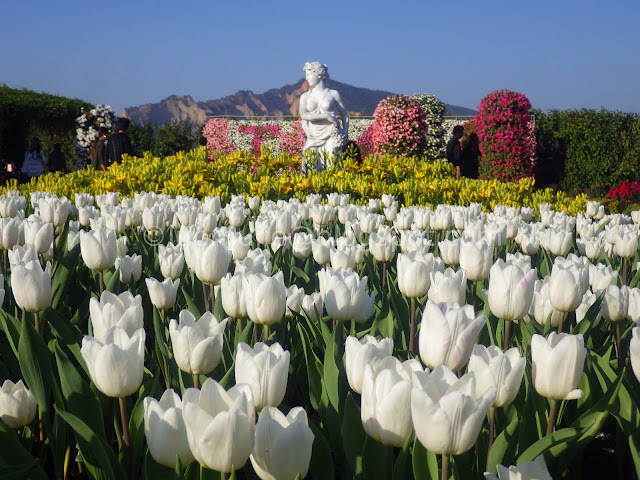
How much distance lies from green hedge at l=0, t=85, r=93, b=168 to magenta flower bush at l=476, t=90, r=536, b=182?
624 inches

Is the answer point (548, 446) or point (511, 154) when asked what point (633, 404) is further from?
point (511, 154)

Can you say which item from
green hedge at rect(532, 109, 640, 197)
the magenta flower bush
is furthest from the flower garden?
green hedge at rect(532, 109, 640, 197)

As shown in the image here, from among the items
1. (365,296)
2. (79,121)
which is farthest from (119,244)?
(79,121)

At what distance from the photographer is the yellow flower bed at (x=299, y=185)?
5.80 m

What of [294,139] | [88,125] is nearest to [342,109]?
[294,139]

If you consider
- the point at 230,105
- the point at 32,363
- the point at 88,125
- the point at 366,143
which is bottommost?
the point at 32,363

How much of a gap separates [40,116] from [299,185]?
21266mm

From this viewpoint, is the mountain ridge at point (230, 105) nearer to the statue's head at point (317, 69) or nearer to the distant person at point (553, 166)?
the distant person at point (553, 166)

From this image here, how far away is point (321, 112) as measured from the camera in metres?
10.8

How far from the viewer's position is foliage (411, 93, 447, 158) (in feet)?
68.7

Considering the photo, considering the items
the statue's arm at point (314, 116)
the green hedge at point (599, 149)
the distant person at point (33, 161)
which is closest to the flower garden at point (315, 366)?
the statue's arm at point (314, 116)

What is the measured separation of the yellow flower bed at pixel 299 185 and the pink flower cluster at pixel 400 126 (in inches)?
336

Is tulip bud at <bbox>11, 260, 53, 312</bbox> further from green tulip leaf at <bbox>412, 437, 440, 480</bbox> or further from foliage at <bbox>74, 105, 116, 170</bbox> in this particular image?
foliage at <bbox>74, 105, 116, 170</bbox>

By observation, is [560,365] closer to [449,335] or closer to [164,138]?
[449,335]
